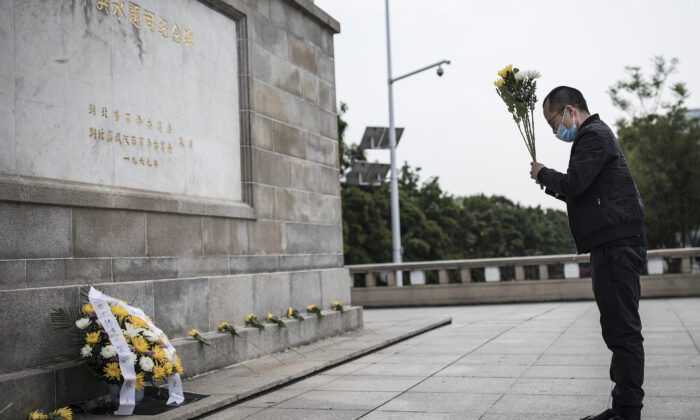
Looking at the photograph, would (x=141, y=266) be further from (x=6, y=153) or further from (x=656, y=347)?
(x=656, y=347)

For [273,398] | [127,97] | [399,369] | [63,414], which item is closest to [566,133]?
[273,398]

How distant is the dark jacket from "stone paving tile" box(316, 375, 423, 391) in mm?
2342

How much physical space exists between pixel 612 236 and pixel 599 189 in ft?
1.03

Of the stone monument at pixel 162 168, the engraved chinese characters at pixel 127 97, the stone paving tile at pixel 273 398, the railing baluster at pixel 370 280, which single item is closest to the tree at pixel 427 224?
the railing baluster at pixel 370 280

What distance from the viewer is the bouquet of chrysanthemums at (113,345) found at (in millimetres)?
4934

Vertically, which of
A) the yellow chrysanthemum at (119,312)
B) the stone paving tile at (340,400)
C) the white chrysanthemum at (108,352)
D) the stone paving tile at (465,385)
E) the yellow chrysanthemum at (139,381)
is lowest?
the stone paving tile at (340,400)

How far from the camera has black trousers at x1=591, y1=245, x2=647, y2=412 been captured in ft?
12.6

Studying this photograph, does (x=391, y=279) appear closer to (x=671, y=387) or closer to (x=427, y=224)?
(x=671, y=387)

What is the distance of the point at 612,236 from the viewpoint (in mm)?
4004

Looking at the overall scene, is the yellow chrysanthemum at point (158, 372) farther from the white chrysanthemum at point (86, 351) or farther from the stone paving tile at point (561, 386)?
the stone paving tile at point (561, 386)

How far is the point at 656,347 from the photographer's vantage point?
288 inches

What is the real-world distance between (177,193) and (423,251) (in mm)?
30467

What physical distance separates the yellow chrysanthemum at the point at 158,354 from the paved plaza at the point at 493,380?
1.96ft

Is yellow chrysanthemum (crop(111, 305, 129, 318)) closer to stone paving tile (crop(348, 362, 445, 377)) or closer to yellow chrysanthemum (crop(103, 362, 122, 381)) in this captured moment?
yellow chrysanthemum (crop(103, 362, 122, 381))
